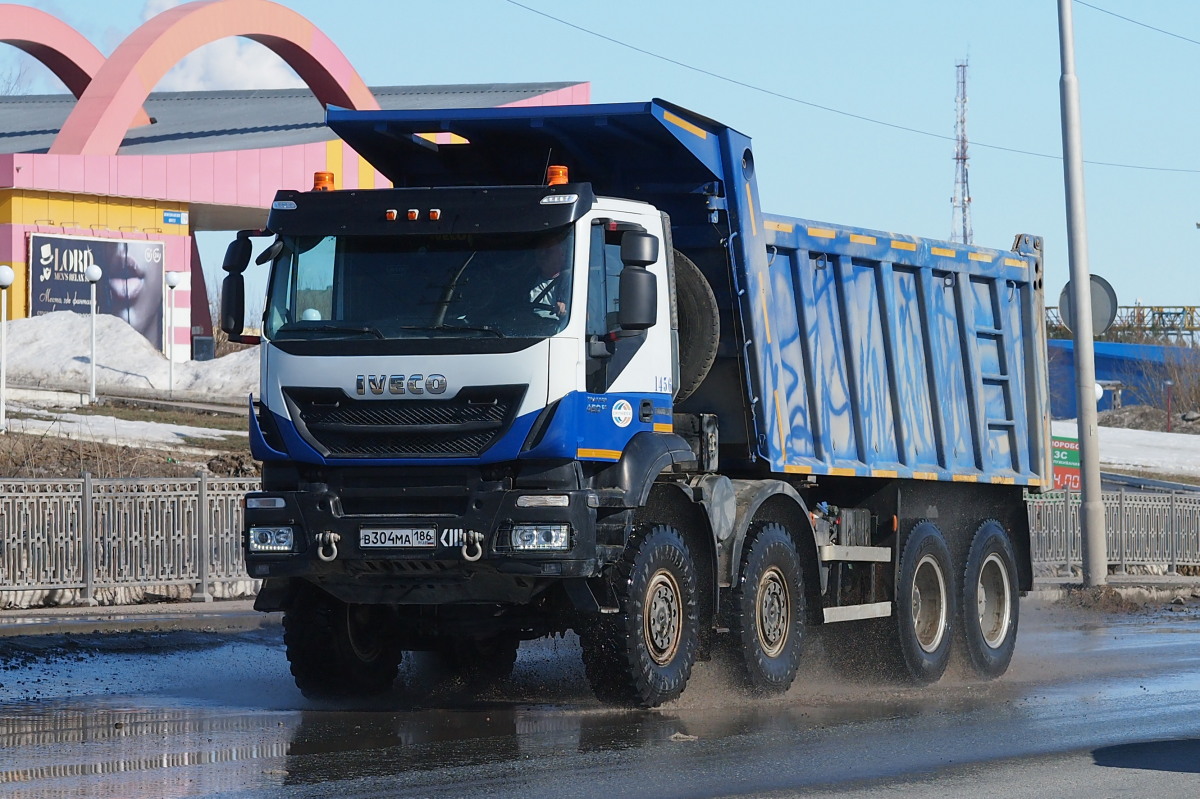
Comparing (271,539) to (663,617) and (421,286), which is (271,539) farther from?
(663,617)

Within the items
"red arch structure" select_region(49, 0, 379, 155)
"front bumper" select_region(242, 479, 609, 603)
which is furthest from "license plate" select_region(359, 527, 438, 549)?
"red arch structure" select_region(49, 0, 379, 155)

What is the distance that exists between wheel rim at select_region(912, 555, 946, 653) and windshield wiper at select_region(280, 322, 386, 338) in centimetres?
551

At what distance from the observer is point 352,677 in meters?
11.2

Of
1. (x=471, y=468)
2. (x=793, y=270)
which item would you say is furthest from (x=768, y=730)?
(x=793, y=270)

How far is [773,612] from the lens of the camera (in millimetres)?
11703

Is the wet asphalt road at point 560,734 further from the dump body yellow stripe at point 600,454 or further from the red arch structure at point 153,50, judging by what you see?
the red arch structure at point 153,50

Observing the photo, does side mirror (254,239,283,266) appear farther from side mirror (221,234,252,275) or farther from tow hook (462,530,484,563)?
tow hook (462,530,484,563)

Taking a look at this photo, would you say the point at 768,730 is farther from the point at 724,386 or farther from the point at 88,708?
the point at 88,708

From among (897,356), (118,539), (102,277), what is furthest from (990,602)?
(102,277)

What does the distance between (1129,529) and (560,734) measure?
1858 centimetres

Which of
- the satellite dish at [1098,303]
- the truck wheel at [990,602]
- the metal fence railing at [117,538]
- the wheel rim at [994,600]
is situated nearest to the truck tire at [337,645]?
the truck wheel at [990,602]

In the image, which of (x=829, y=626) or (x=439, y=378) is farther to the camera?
(x=829, y=626)

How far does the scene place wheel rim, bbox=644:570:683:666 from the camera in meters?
10.3

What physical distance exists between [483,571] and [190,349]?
131 feet
